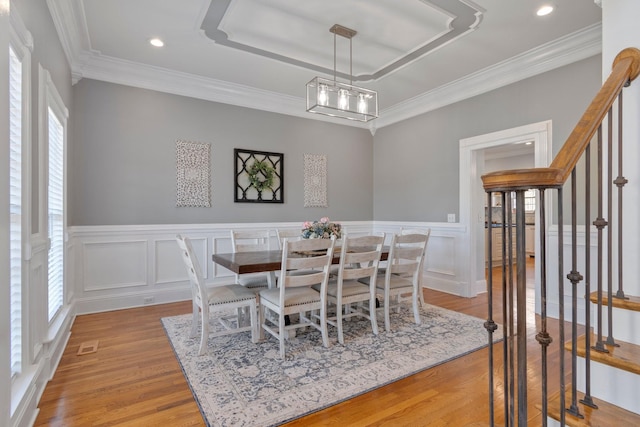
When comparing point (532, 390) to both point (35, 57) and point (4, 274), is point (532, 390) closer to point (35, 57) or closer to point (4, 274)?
point (4, 274)

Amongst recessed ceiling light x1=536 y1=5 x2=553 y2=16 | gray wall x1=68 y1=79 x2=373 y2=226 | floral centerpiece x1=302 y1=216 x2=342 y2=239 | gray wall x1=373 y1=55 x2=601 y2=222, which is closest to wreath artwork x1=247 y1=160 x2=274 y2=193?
gray wall x1=68 y1=79 x2=373 y2=226

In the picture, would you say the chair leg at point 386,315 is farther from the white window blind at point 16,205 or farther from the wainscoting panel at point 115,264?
the wainscoting panel at point 115,264

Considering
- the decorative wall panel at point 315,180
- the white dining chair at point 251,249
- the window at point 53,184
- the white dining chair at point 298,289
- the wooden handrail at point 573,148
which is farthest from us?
the decorative wall panel at point 315,180

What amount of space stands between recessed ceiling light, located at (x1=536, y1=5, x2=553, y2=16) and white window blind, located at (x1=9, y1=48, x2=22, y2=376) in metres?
3.89

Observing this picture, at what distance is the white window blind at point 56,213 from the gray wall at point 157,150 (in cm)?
61

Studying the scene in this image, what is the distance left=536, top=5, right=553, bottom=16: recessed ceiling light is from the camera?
2947 millimetres

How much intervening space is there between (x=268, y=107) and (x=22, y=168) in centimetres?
358

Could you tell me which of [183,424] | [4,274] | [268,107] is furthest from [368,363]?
[268,107]

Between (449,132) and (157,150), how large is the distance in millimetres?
4018

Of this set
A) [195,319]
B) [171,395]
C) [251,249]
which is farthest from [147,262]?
[171,395]

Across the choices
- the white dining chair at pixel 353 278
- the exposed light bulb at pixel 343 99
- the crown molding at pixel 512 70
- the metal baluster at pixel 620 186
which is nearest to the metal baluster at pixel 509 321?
the metal baluster at pixel 620 186

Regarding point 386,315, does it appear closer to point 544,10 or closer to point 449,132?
point 449,132

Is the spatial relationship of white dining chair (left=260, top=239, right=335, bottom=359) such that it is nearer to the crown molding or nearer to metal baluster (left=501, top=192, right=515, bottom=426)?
metal baluster (left=501, top=192, right=515, bottom=426)

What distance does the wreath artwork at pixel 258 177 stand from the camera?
4844mm
